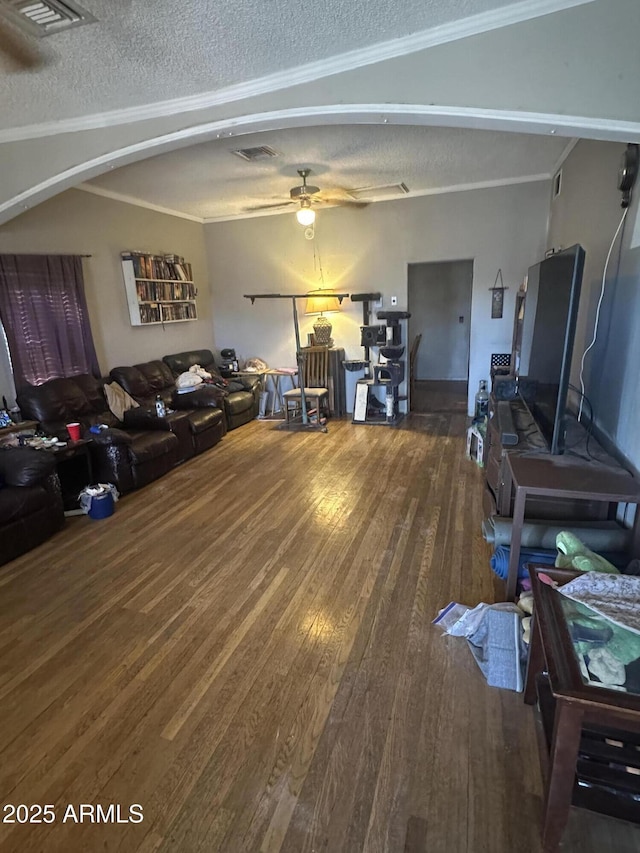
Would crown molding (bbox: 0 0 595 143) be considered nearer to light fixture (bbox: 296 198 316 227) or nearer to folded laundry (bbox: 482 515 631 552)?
light fixture (bbox: 296 198 316 227)

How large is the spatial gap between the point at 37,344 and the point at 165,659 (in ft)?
11.0

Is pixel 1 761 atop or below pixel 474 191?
below

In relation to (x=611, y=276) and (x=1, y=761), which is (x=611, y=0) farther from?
(x=1, y=761)

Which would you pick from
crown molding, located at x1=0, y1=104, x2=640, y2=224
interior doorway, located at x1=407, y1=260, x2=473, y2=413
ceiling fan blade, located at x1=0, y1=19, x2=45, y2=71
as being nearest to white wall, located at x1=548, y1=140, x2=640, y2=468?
crown molding, located at x1=0, y1=104, x2=640, y2=224

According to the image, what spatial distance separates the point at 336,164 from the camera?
411cm

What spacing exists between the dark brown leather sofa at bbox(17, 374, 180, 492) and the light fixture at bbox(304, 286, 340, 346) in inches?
103

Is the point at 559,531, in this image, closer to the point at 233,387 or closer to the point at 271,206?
the point at 233,387

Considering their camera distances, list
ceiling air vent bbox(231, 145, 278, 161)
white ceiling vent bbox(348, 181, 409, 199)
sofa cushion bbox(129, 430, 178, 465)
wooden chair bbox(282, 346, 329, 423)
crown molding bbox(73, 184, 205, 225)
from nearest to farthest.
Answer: ceiling air vent bbox(231, 145, 278, 161) → sofa cushion bbox(129, 430, 178, 465) → crown molding bbox(73, 184, 205, 225) → white ceiling vent bbox(348, 181, 409, 199) → wooden chair bbox(282, 346, 329, 423)

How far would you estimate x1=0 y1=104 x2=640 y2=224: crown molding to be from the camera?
1.72 meters

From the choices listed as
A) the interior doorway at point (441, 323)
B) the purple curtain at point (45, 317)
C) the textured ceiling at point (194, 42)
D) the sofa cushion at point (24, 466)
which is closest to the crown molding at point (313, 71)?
the textured ceiling at point (194, 42)

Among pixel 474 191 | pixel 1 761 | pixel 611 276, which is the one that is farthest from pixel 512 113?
pixel 474 191

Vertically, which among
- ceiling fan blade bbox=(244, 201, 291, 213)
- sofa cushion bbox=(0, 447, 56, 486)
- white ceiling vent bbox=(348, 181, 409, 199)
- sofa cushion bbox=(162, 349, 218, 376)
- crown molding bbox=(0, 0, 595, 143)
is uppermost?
white ceiling vent bbox=(348, 181, 409, 199)

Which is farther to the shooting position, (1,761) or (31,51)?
(31,51)

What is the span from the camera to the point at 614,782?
1.18 metres
